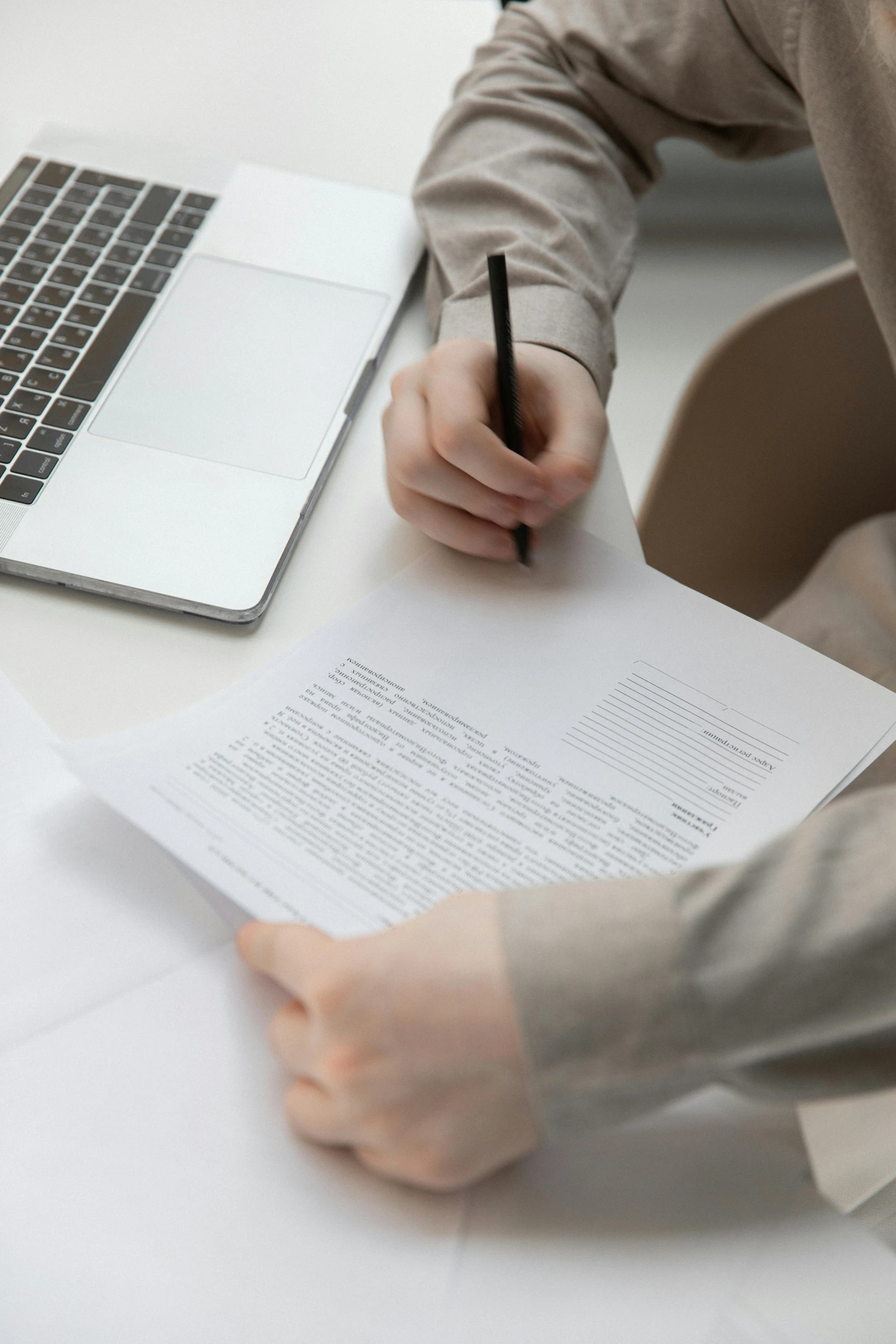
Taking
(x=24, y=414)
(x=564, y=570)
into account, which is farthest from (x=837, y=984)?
(x=24, y=414)

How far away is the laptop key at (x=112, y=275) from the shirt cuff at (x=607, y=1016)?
1.67 ft

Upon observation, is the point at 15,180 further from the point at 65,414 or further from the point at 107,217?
the point at 65,414

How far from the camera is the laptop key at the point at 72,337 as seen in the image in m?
Result: 0.64

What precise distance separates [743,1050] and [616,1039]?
5 centimetres

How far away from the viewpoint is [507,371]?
559 millimetres

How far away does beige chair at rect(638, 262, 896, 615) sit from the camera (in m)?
0.81

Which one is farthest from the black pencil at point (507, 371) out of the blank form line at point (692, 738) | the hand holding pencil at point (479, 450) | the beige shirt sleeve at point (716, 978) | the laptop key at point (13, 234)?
the laptop key at point (13, 234)

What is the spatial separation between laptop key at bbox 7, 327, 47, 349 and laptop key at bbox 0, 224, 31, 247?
82mm

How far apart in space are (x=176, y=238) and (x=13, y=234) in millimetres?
103

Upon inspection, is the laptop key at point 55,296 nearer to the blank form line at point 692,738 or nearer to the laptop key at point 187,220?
the laptop key at point 187,220

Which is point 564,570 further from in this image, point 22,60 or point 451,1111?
point 22,60

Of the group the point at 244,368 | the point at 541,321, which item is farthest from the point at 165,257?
the point at 541,321

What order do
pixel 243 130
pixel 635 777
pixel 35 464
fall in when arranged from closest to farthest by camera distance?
pixel 635 777, pixel 35 464, pixel 243 130

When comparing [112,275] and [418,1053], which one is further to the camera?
[112,275]
